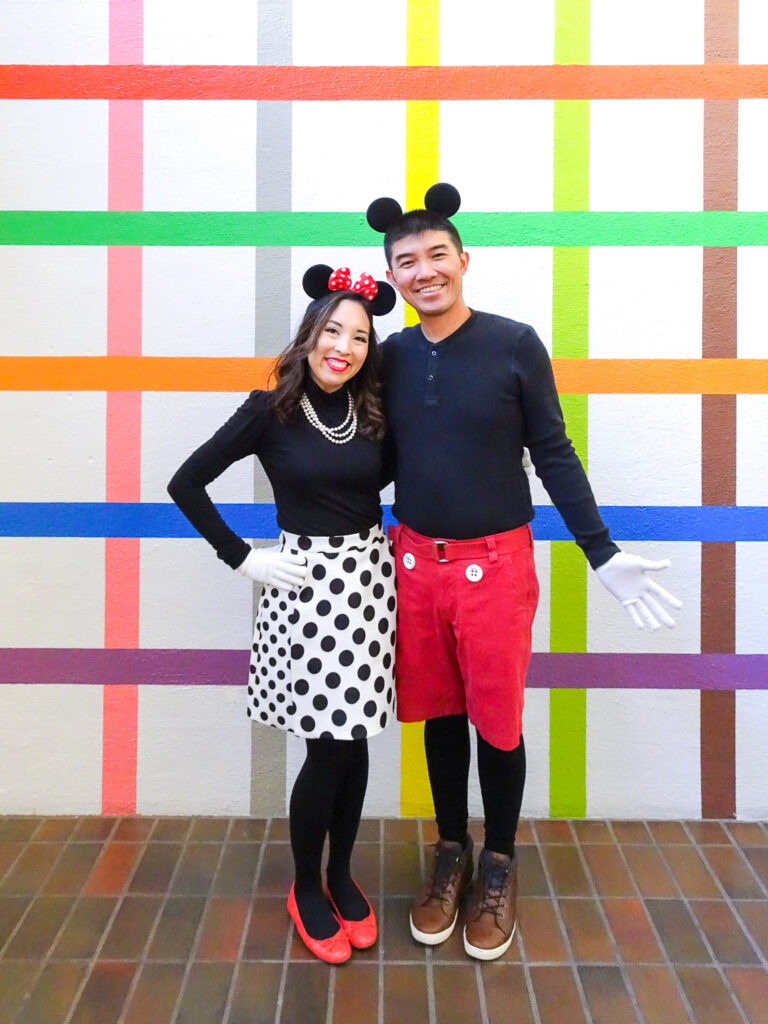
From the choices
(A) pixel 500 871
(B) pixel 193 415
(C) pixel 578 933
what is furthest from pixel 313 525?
(C) pixel 578 933

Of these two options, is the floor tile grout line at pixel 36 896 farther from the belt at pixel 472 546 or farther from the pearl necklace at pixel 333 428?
the pearl necklace at pixel 333 428

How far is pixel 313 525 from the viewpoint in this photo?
184 centimetres

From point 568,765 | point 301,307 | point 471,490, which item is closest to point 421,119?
point 301,307

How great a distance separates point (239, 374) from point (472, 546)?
1050mm

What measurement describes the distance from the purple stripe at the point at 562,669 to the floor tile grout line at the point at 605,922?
0.47m

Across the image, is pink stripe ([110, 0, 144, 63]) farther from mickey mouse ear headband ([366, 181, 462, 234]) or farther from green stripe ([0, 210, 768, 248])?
mickey mouse ear headband ([366, 181, 462, 234])

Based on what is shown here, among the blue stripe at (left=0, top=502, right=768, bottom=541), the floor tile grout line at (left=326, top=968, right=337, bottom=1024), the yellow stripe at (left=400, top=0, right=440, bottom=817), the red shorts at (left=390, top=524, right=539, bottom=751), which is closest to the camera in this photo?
the floor tile grout line at (left=326, top=968, right=337, bottom=1024)

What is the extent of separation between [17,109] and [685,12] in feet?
6.81

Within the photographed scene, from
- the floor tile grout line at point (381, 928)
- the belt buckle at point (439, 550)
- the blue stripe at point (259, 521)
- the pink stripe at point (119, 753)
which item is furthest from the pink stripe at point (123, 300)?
the floor tile grout line at point (381, 928)

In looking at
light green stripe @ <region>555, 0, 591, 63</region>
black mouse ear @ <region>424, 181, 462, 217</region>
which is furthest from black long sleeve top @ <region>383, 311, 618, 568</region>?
light green stripe @ <region>555, 0, 591, 63</region>

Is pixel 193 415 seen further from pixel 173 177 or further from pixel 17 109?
pixel 17 109

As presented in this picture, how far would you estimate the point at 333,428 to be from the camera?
1.83 meters

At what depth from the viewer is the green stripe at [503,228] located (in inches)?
94.9

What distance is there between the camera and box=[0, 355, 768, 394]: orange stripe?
2.44m
